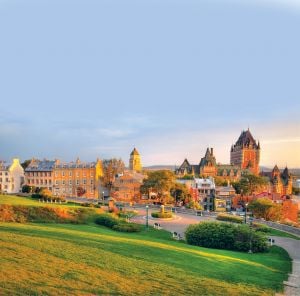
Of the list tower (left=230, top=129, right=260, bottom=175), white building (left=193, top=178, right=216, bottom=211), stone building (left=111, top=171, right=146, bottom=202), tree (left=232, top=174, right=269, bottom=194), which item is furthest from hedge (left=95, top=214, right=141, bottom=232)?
tower (left=230, top=129, right=260, bottom=175)

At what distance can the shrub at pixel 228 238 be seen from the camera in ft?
92.5

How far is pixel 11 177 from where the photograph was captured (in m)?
90.4

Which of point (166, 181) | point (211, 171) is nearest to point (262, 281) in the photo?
point (166, 181)

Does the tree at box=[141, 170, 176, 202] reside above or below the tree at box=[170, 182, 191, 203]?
above

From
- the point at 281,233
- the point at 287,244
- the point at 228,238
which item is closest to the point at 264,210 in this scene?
the point at 281,233

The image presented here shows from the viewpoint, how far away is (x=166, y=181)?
236 ft

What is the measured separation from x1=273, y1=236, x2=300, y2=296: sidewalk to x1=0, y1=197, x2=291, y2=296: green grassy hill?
1.54ft

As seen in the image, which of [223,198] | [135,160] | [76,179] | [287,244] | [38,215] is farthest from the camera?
[135,160]

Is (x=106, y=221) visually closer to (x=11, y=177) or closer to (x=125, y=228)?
(x=125, y=228)

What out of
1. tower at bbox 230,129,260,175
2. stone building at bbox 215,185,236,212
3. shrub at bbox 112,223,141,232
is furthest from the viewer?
tower at bbox 230,129,260,175

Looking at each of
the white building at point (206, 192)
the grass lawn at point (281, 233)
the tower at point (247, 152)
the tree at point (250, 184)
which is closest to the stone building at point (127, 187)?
the white building at point (206, 192)

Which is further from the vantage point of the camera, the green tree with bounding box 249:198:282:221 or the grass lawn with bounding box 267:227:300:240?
the green tree with bounding box 249:198:282:221

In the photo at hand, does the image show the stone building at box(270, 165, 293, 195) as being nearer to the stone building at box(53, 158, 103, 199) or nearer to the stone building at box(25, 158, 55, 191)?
the stone building at box(53, 158, 103, 199)

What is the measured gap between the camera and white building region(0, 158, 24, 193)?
89.3 meters
